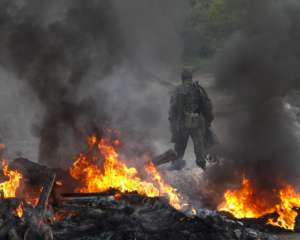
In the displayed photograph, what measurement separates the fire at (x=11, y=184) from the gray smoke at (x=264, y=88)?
15.1 feet

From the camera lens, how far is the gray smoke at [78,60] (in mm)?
12727

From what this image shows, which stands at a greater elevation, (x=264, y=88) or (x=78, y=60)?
(x=78, y=60)

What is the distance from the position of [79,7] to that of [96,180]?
5.62 metres

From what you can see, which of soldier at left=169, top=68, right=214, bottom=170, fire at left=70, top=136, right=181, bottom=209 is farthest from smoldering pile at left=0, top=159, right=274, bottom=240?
soldier at left=169, top=68, right=214, bottom=170

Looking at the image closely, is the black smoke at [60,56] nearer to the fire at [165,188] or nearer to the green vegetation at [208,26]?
the fire at [165,188]

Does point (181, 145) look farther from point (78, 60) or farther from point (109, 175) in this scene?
point (78, 60)

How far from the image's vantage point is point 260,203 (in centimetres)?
1080

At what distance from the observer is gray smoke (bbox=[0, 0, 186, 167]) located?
1273cm

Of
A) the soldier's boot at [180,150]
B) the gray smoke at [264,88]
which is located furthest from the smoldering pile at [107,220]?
the soldier's boot at [180,150]

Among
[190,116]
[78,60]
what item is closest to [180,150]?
[190,116]

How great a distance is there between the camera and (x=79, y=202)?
380 inches

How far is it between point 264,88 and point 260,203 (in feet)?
11.4

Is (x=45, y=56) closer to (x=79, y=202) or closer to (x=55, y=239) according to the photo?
(x=79, y=202)

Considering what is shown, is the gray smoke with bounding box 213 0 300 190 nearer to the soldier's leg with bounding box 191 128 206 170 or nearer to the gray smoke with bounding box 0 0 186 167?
the soldier's leg with bounding box 191 128 206 170
